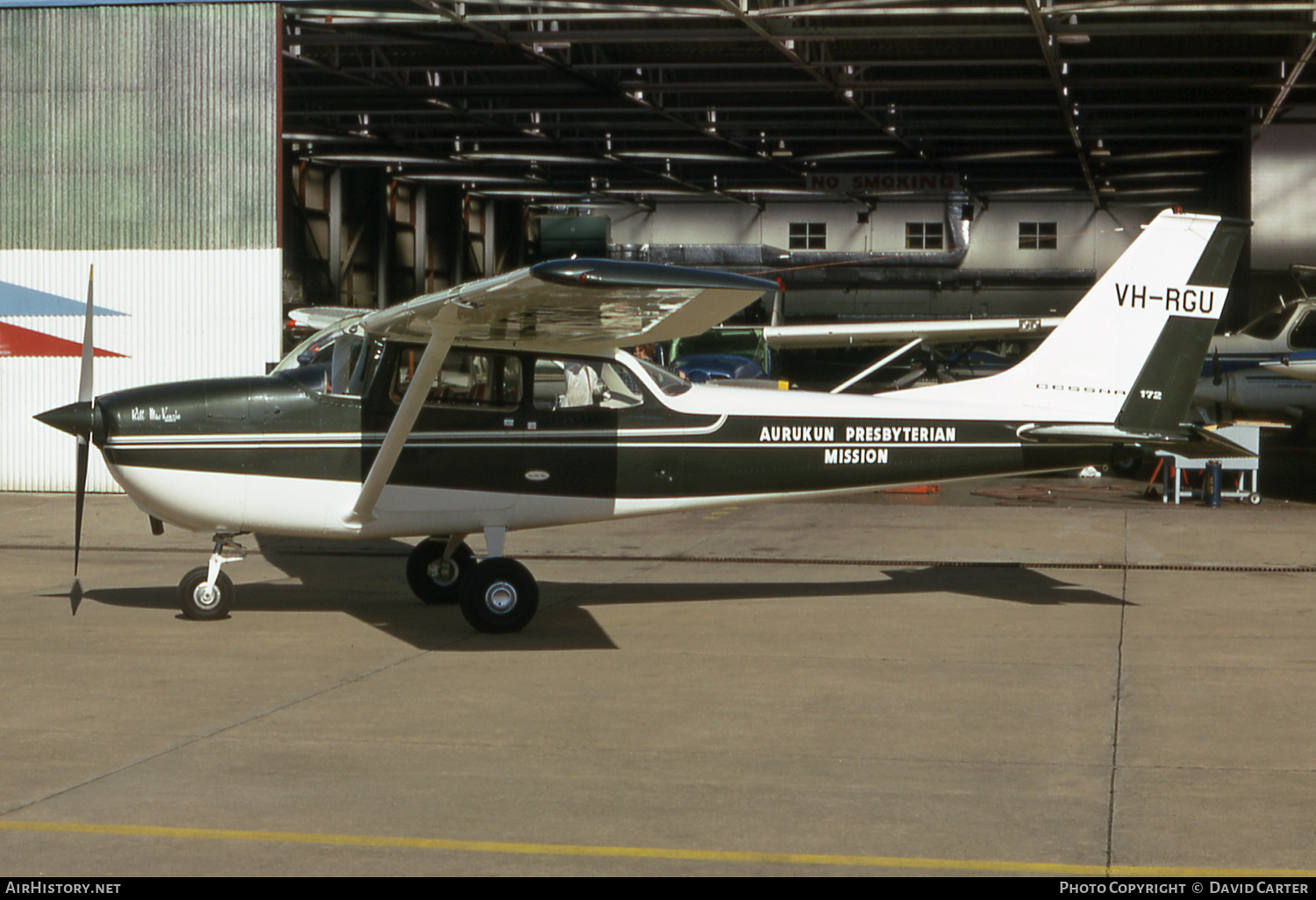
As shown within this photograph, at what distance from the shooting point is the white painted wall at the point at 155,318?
52.7 ft

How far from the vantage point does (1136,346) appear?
30.3 ft

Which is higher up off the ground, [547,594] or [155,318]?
[155,318]

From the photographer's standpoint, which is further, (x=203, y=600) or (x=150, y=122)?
(x=150, y=122)

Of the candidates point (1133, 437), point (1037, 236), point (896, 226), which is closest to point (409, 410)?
point (1133, 437)

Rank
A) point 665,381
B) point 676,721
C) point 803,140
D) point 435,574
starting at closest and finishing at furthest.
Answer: point 676,721, point 665,381, point 435,574, point 803,140

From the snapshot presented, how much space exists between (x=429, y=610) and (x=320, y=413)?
1.60 meters

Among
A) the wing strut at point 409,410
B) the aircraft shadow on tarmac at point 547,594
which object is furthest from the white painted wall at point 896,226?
the wing strut at point 409,410

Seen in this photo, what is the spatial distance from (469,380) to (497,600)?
4.67 feet

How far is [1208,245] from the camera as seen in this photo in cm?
927

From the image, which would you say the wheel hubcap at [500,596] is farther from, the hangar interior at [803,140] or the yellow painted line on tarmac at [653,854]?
the hangar interior at [803,140]

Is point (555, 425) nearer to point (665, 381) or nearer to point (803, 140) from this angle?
point (665, 381)

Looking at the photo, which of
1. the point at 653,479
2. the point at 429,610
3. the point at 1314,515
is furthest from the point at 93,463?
the point at 1314,515
